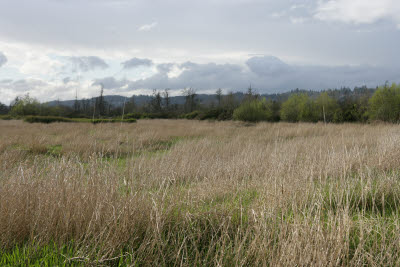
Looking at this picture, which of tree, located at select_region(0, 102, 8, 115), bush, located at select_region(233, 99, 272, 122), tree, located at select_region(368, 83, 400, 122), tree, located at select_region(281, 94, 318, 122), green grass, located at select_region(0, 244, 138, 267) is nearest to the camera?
green grass, located at select_region(0, 244, 138, 267)

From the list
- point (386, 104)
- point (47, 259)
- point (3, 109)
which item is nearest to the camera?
point (47, 259)

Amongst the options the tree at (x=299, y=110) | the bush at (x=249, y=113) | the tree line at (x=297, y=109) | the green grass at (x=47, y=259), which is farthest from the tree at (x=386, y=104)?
the green grass at (x=47, y=259)

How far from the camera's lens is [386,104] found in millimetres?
29203

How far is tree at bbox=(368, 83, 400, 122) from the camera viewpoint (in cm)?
2827

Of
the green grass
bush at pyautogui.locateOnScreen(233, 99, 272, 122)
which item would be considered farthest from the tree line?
the green grass

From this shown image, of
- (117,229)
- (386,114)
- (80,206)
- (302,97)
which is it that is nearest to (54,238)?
(80,206)

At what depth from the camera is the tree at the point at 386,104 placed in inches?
1113

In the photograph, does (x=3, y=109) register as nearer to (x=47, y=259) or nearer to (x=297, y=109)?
(x=297, y=109)

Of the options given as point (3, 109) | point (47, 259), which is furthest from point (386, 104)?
point (3, 109)

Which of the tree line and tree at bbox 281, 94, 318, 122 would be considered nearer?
the tree line

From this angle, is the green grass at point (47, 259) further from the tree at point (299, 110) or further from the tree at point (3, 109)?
the tree at point (3, 109)

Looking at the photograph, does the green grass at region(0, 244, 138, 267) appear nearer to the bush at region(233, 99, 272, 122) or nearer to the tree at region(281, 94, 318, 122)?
the bush at region(233, 99, 272, 122)

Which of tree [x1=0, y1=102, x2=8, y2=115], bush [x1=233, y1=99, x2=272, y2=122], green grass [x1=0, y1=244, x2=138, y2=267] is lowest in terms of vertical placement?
green grass [x1=0, y1=244, x2=138, y2=267]

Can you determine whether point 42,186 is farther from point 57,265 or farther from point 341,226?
point 341,226
